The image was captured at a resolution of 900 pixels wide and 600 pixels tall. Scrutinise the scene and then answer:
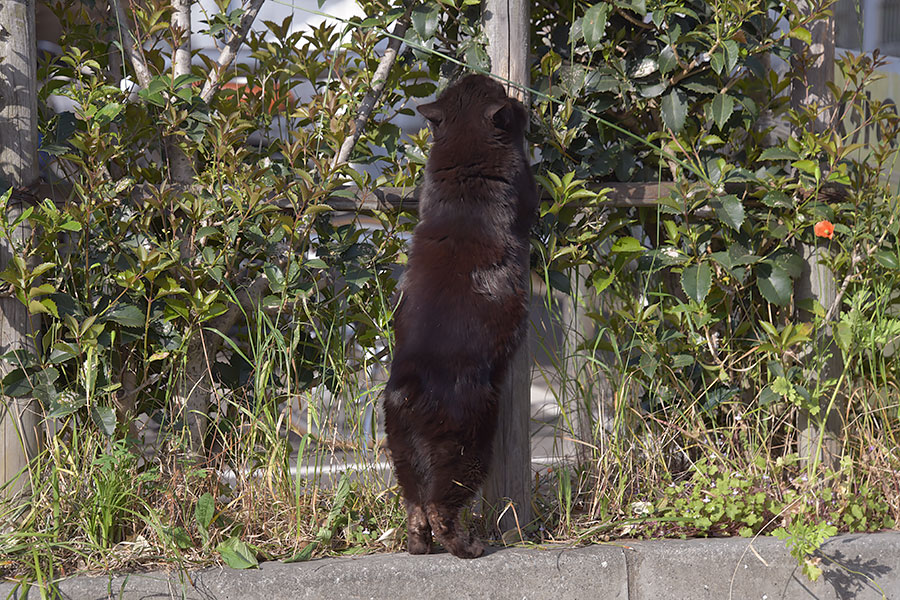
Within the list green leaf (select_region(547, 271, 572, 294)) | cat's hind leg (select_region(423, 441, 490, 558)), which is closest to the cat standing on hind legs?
cat's hind leg (select_region(423, 441, 490, 558))

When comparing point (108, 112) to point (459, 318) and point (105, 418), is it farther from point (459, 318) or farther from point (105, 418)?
point (459, 318)

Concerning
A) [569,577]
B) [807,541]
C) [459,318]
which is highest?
[459,318]

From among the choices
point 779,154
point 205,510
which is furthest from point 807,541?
point 205,510

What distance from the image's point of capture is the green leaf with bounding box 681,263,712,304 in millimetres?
3037

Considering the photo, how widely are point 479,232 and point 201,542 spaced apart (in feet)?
4.67

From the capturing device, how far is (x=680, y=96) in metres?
3.13

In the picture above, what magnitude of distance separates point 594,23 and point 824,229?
1131mm

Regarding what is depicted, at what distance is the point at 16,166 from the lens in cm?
287

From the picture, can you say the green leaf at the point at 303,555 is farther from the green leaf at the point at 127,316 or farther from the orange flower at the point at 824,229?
the orange flower at the point at 824,229

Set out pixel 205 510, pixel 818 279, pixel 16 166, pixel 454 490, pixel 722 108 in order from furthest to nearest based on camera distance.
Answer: pixel 818 279
pixel 722 108
pixel 16 166
pixel 205 510
pixel 454 490

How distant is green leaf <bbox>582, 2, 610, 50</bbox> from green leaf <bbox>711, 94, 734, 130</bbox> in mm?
520

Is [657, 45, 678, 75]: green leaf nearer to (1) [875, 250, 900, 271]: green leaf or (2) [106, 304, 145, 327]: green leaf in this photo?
(1) [875, 250, 900, 271]: green leaf

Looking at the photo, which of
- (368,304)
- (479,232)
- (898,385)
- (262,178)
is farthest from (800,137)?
(262,178)

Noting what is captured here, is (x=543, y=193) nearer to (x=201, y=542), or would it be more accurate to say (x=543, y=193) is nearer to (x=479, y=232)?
(x=479, y=232)
